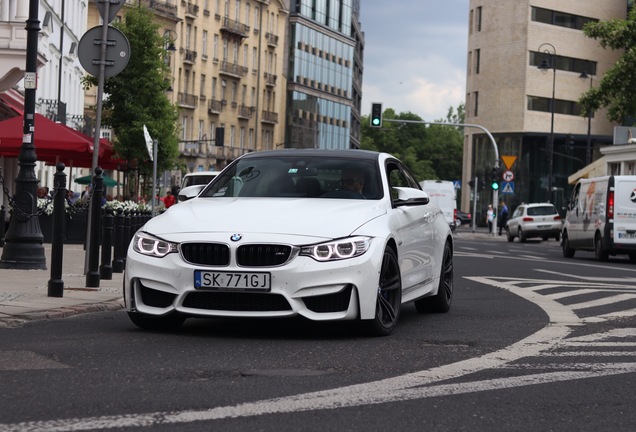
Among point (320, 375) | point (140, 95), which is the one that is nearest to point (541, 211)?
point (140, 95)

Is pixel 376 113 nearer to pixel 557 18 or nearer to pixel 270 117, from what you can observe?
pixel 557 18

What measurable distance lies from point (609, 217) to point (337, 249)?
24.3m

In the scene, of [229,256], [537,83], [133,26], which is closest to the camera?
[229,256]

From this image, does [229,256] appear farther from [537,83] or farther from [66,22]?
[537,83]

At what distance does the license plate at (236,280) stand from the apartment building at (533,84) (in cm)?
8777

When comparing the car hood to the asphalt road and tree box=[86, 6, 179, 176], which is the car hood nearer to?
the asphalt road

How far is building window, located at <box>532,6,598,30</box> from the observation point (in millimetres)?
98125

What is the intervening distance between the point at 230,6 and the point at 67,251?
283 feet

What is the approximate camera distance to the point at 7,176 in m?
46.2

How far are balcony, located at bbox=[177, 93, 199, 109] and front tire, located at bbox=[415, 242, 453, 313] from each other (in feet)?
288

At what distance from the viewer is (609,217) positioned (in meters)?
33.5

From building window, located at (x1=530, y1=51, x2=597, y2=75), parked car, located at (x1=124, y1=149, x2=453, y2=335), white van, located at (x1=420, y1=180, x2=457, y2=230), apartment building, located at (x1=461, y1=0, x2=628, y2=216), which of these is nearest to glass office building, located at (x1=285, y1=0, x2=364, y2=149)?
apartment building, located at (x1=461, y1=0, x2=628, y2=216)

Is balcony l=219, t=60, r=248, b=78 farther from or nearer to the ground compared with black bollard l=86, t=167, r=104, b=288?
farther from the ground

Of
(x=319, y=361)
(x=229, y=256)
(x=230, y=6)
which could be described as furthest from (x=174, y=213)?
(x=230, y=6)
